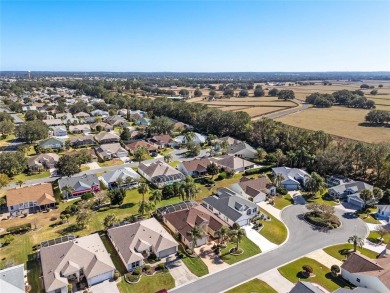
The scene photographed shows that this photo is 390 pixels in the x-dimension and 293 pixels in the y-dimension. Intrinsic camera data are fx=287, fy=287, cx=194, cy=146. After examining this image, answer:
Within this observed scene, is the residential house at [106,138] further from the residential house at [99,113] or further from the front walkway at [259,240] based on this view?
the front walkway at [259,240]

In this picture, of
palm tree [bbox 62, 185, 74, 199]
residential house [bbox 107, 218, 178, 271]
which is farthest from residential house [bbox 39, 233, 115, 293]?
palm tree [bbox 62, 185, 74, 199]

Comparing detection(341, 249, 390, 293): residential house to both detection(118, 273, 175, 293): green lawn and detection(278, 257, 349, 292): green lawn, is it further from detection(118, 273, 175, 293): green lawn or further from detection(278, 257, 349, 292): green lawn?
detection(118, 273, 175, 293): green lawn

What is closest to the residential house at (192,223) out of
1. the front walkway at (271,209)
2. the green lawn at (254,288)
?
the green lawn at (254,288)

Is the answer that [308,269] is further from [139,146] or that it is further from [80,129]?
[80,129]

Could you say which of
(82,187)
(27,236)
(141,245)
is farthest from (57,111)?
(141,245)

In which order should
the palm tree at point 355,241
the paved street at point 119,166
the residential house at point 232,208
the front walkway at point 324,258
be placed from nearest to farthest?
the front walkway at point 324,258
the palm tree at point 355,241
the residential house at point 232,208
the paved street at point 119,166
